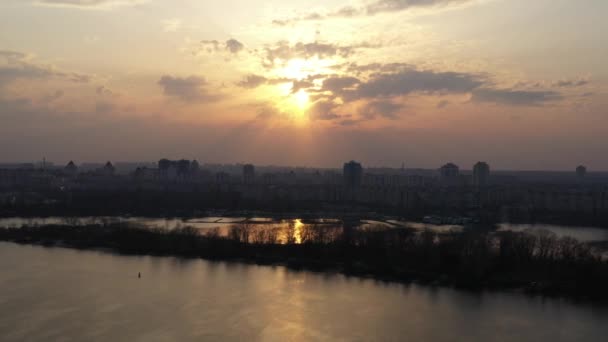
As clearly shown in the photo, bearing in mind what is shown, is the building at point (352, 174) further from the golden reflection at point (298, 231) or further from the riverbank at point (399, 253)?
the riverbank at point (399, 253)

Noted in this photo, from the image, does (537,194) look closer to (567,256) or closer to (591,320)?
(567,256)

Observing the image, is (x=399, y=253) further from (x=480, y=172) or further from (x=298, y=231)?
(x=480, y=172)

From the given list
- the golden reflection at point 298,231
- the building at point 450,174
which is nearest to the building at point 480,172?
the building at point 450,174

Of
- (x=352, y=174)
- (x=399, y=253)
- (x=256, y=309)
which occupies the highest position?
(x=352, y=174)

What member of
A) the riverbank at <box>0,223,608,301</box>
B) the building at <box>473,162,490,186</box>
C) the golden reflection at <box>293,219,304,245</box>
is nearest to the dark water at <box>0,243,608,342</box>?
the riverbank at <box>0,223,608,301</box>

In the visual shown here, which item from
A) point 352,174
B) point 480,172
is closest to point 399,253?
point 352,174

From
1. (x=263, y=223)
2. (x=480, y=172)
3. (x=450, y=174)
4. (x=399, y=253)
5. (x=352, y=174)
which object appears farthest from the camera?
(x=450, y=174)
